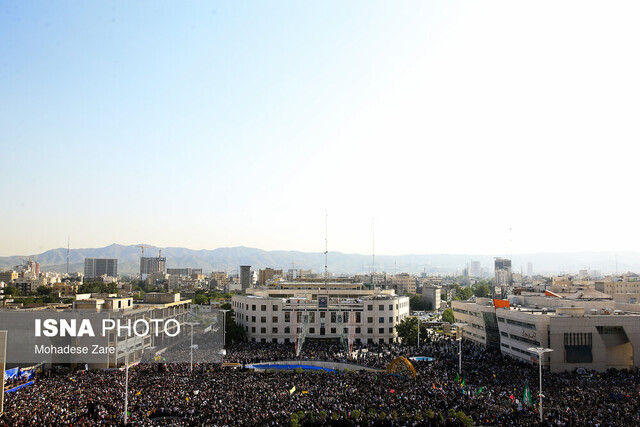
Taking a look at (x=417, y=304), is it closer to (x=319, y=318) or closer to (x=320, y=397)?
(x=319, y=318)

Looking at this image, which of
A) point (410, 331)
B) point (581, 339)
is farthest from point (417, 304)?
point (581, 339)

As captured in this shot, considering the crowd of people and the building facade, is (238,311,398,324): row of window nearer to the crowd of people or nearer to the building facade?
the building facade

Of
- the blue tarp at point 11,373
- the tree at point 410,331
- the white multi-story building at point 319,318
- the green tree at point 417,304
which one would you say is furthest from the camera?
the green tree at point 417,304

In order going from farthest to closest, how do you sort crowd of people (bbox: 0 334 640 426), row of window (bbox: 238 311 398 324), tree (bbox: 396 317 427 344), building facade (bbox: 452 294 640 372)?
1. row of window (bbox: 238 311 398 324)
2. tree (bbox: 396 317 427 344)
3. building facade (bbox: 452 294 640 372)
4. crowd of people (bbox: 0 334 640 426)

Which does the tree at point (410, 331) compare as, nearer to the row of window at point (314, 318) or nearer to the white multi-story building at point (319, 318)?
the white multi-story building at point (319, 318)

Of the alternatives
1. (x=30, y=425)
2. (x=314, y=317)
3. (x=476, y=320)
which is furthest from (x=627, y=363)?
(x=30, y=425)

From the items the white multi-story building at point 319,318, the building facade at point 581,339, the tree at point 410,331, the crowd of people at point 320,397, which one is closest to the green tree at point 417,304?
the white multi-story building at point 319,318

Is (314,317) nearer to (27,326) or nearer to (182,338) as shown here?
(182,338)

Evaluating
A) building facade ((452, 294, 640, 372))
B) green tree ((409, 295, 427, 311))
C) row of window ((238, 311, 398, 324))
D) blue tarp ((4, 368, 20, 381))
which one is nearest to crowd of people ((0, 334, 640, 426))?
blue tarp ((4, 368, 20, 381))

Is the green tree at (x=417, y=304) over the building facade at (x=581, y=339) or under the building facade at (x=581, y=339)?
under
